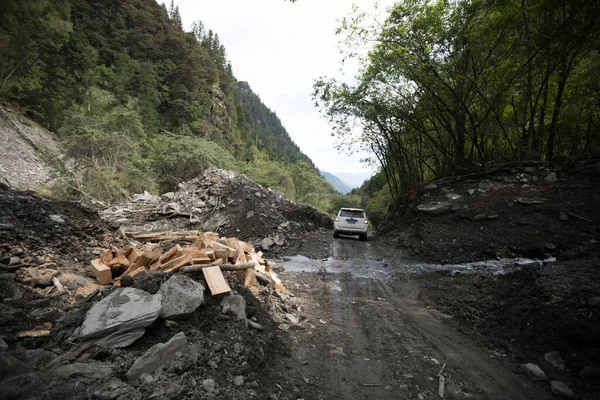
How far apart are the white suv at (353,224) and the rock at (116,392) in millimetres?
10668

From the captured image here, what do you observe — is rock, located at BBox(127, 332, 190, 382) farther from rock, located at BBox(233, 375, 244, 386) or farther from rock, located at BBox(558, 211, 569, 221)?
rock, located at BBox(558, 211, 569, 221)

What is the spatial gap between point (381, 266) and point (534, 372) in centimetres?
521

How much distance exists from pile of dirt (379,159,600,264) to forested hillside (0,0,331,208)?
15.9 meters

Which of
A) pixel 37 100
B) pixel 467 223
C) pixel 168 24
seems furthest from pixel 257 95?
pixel 467 223

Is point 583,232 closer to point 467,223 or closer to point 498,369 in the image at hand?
point 467,223

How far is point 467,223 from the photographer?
940 cm

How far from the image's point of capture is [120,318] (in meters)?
2.61

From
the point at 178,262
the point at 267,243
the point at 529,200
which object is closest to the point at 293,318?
the point at 178,262

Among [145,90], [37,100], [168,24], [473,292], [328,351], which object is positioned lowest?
[328,351]

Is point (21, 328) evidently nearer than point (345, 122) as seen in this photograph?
Yes

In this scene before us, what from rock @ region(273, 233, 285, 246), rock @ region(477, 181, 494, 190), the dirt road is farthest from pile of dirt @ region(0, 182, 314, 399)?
rock @ region(477, 181, 494, 190)

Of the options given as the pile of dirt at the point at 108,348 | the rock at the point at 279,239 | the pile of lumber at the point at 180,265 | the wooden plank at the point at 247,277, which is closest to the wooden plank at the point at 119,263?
the pile of lumber at the point at 180,265

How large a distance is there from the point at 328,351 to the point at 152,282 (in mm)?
2474

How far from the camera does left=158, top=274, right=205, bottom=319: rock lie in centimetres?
291
